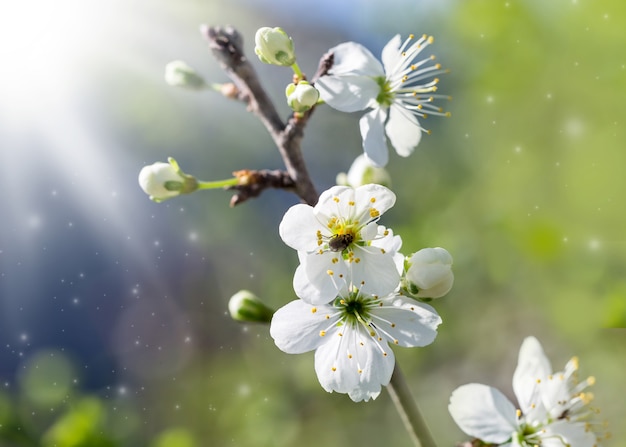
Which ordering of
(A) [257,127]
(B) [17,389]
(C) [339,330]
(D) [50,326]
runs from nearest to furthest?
(C) [339,330], (B) [17,389], (D) [50,326], (A) [257,127]

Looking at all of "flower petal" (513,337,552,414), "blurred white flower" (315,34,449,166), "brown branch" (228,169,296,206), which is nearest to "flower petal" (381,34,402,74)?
"blurred white flower" (315,34,449,166)

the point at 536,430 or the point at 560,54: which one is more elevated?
the point at 560,54

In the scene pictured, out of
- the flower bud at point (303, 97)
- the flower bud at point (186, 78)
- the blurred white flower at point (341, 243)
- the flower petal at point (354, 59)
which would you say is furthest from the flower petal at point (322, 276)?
the flower bud at point (186, 78)

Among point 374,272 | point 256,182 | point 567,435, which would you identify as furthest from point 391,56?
point 567,435

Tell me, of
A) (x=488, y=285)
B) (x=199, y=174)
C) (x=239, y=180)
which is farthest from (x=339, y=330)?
(x=199, y=174)

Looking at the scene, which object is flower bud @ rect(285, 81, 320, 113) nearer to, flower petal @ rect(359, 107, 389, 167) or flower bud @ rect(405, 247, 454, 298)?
flower petal @ rect(359, 107, 389, 167)

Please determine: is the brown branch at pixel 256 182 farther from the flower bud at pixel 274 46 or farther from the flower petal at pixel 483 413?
the flower petal at pixel 483 413

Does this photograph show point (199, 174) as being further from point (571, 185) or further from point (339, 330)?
point (339, 330)
